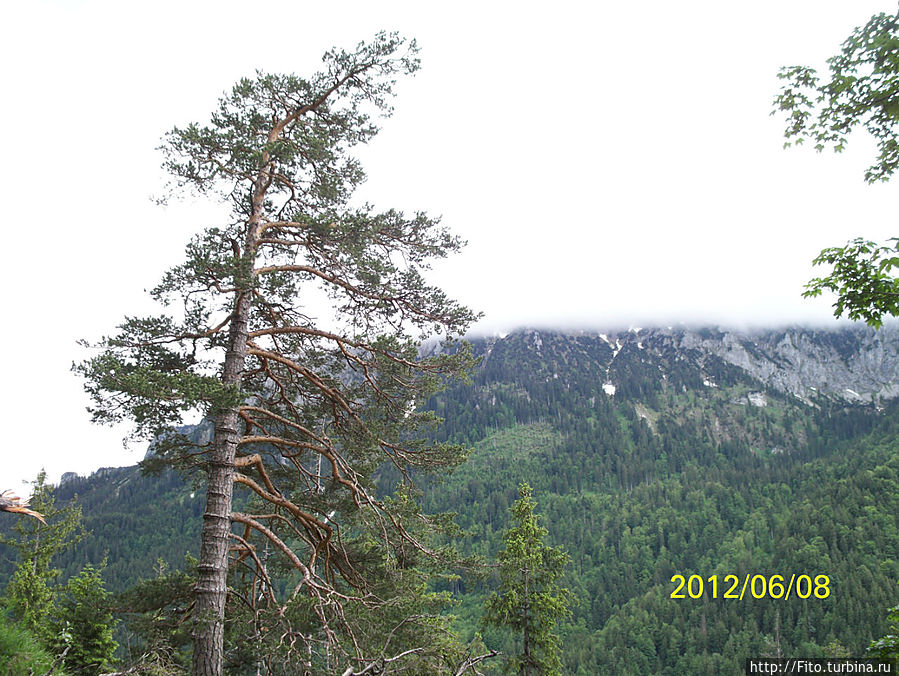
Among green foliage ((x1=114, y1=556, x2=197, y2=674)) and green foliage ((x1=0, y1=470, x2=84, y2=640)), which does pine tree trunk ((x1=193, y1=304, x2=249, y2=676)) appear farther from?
green foliage ((x1=0, y1=470, x2=84, y2=640))

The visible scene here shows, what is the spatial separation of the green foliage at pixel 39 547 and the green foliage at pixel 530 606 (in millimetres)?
13102

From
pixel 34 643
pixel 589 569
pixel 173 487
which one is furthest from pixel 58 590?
pixel 173 487

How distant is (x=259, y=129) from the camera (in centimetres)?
838

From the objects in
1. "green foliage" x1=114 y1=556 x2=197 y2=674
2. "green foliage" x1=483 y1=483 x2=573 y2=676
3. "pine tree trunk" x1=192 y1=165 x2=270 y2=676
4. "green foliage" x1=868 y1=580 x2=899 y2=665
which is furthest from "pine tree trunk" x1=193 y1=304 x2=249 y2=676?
"green foliage" x1=483 y1=483 x2=573 y2=676

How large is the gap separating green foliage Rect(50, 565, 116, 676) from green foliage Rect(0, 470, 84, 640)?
21.7ft

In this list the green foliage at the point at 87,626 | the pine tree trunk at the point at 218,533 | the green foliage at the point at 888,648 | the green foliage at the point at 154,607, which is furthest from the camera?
the green foliage at the point at 87,626

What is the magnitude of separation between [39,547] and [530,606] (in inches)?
615

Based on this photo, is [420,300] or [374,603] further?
[420,300]

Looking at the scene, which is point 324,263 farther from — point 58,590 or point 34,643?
point 58,590

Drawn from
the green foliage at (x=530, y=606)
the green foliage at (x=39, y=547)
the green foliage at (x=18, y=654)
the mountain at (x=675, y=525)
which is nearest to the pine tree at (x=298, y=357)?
the green foliage at (x=18, y=654)

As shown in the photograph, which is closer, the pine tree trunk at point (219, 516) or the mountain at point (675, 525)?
the pine tree trunk at point (219, 516)

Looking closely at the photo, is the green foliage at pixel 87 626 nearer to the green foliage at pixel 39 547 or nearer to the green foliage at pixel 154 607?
the green foliage at pixel 154 607

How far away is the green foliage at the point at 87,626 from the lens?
727cm

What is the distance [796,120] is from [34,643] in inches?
314
